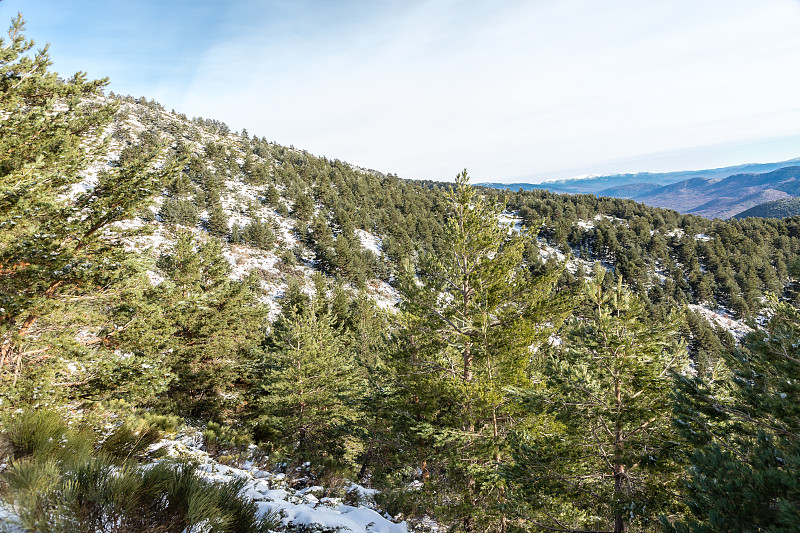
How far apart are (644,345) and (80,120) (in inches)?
455

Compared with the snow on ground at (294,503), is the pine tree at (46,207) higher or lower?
higher

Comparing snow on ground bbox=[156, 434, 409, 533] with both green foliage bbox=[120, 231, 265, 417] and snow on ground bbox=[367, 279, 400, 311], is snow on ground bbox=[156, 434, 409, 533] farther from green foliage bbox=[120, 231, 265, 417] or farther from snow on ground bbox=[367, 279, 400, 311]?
snow on ground bbox=[367, 279, 400, 311]

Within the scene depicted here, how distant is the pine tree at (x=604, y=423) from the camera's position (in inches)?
187

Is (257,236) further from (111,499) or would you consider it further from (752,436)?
(752,436)

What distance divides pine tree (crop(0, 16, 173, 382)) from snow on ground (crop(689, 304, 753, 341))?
2870 inches

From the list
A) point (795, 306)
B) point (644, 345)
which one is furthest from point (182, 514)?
point (795, 306)

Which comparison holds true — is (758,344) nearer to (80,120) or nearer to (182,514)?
(182,514)

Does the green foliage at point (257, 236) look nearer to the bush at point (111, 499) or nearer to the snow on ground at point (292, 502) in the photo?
the snow on ground at point (292, 502)

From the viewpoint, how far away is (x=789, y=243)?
79.2 m

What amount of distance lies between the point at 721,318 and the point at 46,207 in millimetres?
82073

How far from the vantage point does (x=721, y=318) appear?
57.5 meters

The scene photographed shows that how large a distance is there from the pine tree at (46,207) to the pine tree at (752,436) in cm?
803

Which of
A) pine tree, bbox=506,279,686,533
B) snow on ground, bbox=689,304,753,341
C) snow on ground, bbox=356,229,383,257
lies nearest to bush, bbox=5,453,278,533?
pine tree, bbox=506,279,686,533

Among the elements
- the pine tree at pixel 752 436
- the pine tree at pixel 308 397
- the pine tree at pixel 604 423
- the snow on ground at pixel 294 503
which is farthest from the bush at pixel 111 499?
the pine tree at pixel 308 397
